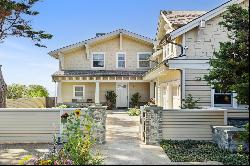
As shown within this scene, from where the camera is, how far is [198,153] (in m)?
10.8

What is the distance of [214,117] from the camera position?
43.7 ft

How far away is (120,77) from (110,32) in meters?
4.26

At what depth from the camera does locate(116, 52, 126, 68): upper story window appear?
31359 millimetres

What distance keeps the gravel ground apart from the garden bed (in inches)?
163

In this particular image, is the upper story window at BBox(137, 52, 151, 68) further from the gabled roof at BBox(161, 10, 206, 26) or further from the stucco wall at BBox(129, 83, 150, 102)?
the gabled roof at BBox(161, 10, 206, 26)

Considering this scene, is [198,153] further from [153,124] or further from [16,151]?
[16,151]

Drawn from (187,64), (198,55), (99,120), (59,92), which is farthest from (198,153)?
(59,92)

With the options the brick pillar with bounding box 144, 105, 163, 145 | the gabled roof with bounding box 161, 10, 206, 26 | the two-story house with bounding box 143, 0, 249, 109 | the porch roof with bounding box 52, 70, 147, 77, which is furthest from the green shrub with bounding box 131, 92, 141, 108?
the brick pillar with bounding box 144, 105, 163, 145

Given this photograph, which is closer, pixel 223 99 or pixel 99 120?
pixel 99 120

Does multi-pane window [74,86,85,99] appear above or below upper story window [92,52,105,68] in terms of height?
below

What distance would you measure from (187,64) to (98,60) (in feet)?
54.2

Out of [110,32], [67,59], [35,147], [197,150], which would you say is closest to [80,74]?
[67,59]

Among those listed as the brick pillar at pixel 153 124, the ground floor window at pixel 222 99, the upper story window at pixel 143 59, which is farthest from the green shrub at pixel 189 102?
the upper story window at pixel 143 59

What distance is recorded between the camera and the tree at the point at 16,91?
38.7 m
